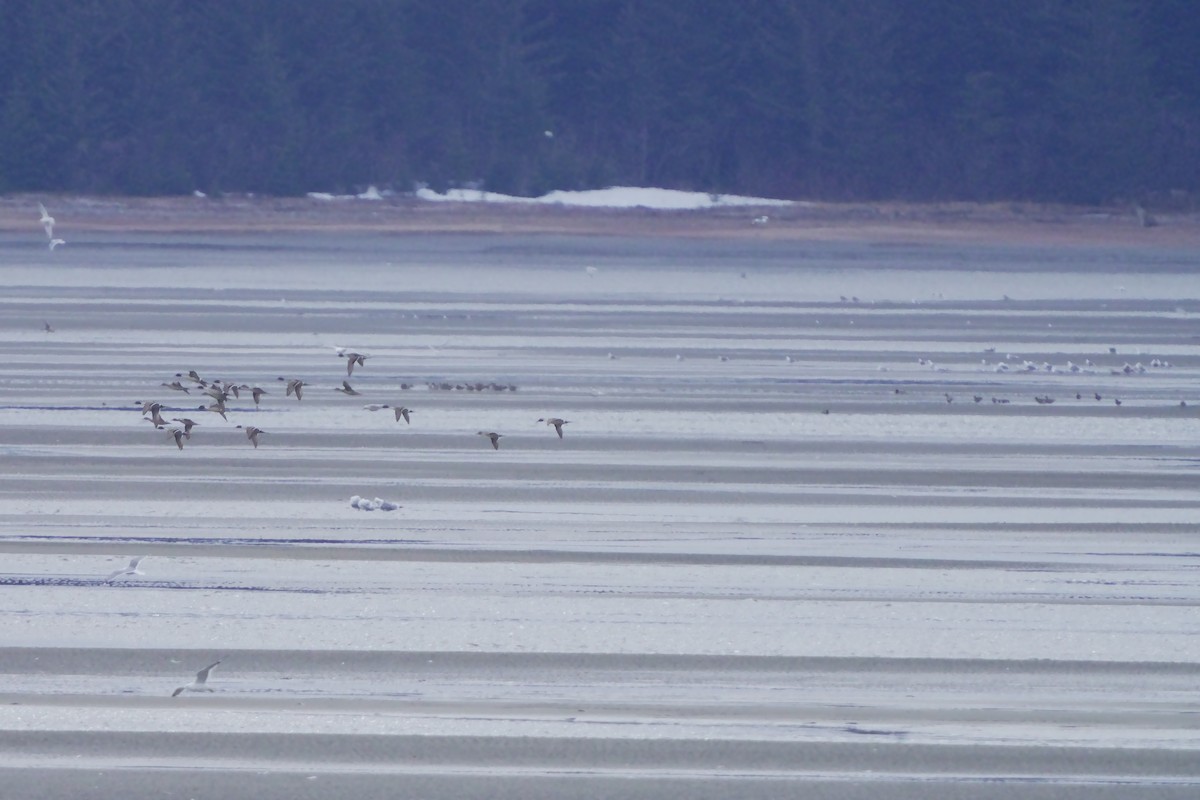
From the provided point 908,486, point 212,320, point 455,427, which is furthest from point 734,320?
point 908,486

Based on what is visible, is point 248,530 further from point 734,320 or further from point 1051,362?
point 734,320

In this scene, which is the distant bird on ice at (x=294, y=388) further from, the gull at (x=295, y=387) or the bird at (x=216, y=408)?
the bird at (x=216, y=408)

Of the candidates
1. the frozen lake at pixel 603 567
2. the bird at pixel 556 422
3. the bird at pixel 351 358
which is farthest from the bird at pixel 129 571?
the bird at pixel 351 358

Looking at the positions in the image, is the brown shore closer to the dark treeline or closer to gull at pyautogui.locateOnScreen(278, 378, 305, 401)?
the dark treeline

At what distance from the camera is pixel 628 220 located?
33.4m

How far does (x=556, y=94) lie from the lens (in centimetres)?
5031

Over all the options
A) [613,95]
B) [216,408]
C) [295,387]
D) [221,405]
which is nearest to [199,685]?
[221,405]

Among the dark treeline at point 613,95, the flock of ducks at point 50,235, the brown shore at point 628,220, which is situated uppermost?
the dark treeline at point 613,95

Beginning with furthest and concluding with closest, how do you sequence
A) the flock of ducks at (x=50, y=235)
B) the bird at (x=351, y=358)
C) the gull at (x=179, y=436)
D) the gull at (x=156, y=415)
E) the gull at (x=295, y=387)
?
the flock of ducks at (x=50, y=235)
the bird at (x=351, y=358)
the gull at (x=295, y=387)
the gull at (x=156, y=415)
the gull at (x=179, y=436)

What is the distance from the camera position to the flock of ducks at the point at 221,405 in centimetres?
1150

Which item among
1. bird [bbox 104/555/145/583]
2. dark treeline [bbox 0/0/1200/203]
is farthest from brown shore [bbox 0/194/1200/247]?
bird [bbox 104/555/145/583]

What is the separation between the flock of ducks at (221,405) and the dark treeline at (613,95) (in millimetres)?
25671

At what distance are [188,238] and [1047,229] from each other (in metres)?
16.4

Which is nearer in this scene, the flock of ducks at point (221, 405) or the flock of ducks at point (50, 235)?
the flock of ducks at point (221, 405)
